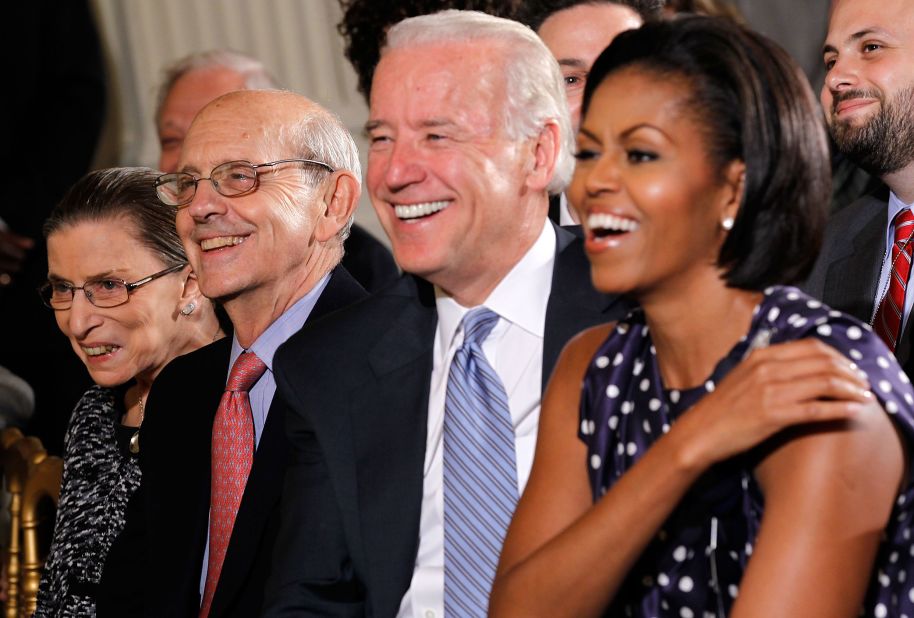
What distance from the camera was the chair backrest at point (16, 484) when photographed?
9.95 feet

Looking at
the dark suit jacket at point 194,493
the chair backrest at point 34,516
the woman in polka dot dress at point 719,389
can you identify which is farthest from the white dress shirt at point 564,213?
the woman in polka dot dress at point 719,389

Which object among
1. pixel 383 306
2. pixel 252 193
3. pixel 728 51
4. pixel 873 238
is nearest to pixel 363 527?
pixel 383 306

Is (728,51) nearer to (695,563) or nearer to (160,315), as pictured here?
(695,563)

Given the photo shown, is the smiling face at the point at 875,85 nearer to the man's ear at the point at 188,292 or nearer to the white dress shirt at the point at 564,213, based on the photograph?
the white dress shirt at the point at 564,213

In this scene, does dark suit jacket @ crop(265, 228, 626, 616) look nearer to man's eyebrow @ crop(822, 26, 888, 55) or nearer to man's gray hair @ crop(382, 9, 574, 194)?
man's gray hair @ crop(382, 9, 574, 194)

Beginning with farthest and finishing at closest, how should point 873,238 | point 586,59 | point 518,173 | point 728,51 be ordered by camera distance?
point 586,59 < point 873,238 < point 518,173 < point 728,51

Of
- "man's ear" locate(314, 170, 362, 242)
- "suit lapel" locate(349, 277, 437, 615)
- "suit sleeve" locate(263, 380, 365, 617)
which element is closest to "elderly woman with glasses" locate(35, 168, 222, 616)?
"man's ear" locate(314, 170, 362, 242)

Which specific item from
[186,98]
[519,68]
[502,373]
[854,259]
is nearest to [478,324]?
[502,373]

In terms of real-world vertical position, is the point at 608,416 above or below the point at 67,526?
above

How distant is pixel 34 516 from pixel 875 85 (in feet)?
6.54

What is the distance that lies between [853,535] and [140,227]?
1.76 metres

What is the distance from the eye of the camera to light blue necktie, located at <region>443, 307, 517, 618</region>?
2027 millimetres

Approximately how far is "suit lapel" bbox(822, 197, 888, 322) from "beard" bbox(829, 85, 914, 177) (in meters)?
0.12

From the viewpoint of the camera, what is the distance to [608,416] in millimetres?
1741
